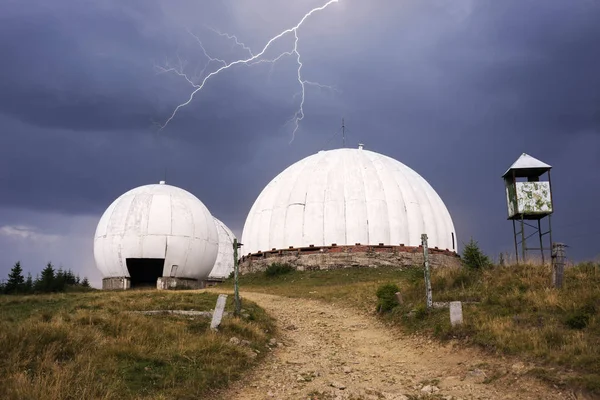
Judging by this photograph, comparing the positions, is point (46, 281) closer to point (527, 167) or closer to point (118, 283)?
point (118, 283)

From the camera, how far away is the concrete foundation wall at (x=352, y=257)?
34.0 metres

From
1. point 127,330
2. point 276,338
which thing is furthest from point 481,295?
point 127,330

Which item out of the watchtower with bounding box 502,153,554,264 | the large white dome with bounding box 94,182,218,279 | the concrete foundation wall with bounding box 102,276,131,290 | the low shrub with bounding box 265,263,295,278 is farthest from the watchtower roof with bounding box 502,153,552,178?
the concrete foundation wall with bounding box 102,276,131,290

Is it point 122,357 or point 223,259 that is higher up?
point 223,259

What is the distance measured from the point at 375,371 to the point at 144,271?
32.6 meters

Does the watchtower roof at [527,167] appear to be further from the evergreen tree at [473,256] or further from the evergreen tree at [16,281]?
the evergreen tree at [16,281]

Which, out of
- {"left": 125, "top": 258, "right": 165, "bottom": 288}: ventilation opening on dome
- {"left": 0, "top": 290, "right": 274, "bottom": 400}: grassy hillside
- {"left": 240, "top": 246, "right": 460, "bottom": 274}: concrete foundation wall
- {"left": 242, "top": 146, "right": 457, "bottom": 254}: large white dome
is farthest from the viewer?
{"left": 125, "top": 258, "right": 165, "bottom": 288}: ventilation opening on dome

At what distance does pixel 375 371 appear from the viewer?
11.9m

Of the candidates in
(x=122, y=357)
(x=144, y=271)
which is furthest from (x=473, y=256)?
(x=144, y=271)

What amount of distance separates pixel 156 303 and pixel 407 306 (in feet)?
28.8

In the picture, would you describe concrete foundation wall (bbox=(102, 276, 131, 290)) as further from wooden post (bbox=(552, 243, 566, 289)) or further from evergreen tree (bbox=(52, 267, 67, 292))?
wooden post (bbox=(552, 243, 566, 289))

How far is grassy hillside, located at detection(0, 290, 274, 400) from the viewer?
340 inches

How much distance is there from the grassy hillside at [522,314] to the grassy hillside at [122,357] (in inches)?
214

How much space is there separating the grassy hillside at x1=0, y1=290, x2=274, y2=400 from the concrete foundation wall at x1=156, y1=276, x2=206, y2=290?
71.7 feet
